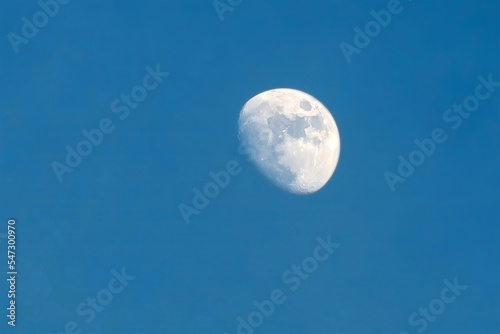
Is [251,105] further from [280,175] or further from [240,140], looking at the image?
[280,175]

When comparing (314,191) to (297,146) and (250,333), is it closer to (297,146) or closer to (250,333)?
(297,146)

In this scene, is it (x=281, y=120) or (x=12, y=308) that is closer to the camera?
(x=281, y=120)

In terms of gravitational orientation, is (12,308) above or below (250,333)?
above

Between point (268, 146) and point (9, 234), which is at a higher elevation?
point (9, 234)

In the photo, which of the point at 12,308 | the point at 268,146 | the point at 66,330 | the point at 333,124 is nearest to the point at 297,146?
the point at 268,146

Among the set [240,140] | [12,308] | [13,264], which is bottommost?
[240,140]

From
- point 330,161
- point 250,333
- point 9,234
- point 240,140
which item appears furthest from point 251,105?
point 9,234
